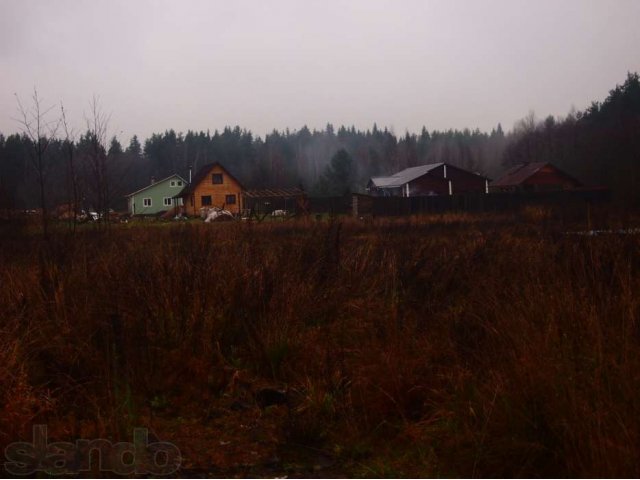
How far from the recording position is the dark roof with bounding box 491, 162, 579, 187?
3866 cm

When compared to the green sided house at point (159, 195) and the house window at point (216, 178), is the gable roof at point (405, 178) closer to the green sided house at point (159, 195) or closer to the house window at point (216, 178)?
the house window at point (216, 178)

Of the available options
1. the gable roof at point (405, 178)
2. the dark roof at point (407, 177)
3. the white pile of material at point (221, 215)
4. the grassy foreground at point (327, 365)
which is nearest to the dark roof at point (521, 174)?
the dark roof at point (407, 177)

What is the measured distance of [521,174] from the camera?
1640 inches

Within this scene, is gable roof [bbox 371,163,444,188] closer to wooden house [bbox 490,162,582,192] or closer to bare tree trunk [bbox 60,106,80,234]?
wooden house [bbox 490,162,582,192]

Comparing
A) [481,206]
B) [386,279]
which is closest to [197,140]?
[481,206]

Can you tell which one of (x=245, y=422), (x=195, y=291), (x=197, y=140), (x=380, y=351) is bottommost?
(x=245, y=422)

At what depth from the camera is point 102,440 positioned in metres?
3.46

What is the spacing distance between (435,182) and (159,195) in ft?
96.5

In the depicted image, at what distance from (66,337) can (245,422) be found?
5.95 ft

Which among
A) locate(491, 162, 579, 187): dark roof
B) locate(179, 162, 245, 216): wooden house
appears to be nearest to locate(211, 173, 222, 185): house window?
locate(179, 162, 245, 216): wooden house

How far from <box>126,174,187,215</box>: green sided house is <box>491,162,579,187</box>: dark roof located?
30.8 meters

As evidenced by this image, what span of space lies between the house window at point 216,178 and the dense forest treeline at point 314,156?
243 inches

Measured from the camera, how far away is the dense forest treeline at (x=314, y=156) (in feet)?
44.5

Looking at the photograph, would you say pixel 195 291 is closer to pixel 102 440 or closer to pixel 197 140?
pixel 102 440
